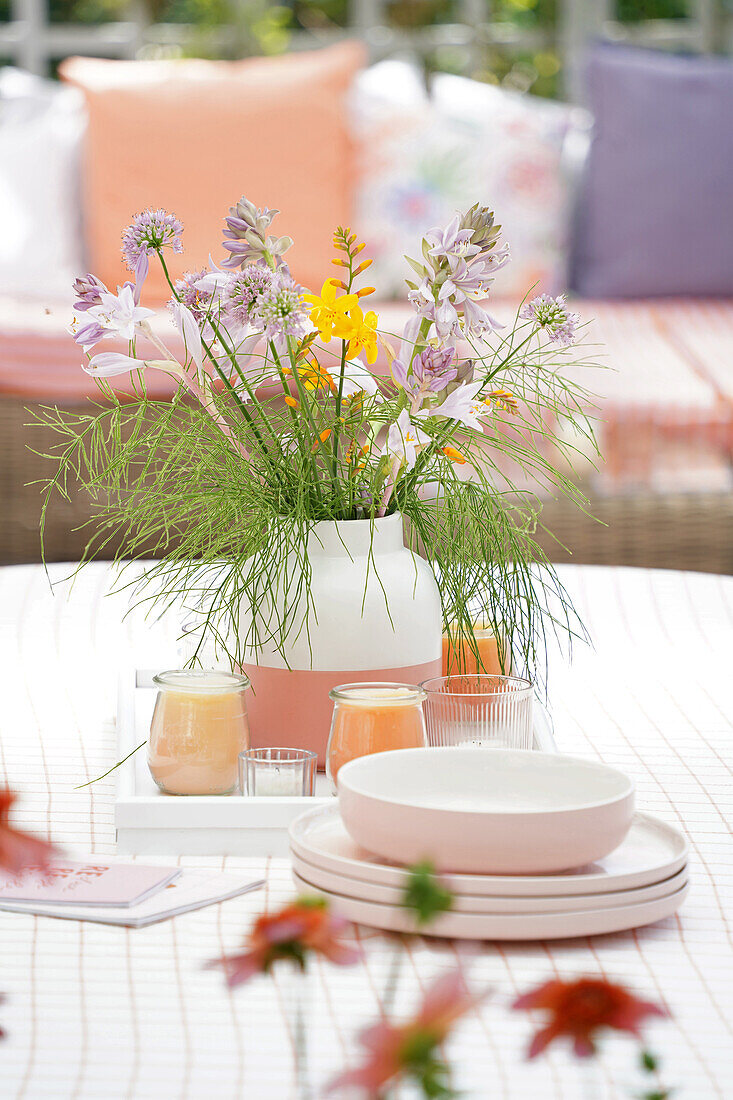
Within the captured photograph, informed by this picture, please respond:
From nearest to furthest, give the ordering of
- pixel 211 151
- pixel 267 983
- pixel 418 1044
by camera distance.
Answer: pixel 418 1044 < pixel 267 983 < pixel 211 151

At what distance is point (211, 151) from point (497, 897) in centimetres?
279

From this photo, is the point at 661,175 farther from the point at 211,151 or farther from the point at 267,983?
the point at 267,983

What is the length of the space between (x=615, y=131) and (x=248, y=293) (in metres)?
2.78

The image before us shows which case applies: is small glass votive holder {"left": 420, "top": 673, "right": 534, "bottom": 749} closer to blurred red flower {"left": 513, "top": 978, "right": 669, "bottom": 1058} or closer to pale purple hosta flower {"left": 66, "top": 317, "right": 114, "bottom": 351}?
pale purple hosta flower {"left": 66, "top": 317, "right": 114, "bottom": 351}

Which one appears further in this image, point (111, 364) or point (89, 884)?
point (111, 364)

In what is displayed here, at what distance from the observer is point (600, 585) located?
1.57m

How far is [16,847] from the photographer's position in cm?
42

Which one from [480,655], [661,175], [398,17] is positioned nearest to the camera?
[480,655]

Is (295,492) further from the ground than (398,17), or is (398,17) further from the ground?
(398,17)

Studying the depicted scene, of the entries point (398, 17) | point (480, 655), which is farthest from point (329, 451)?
point (398, 17)

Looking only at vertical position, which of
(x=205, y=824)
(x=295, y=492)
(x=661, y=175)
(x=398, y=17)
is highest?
(x=398, y=17)

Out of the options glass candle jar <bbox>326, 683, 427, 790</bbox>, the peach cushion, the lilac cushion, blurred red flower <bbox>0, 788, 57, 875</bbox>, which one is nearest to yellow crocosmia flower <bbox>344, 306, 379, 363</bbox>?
glass candle jar <bbox>326, 683, 427, 790</bbox>

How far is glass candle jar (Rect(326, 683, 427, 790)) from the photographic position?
85 centimetres

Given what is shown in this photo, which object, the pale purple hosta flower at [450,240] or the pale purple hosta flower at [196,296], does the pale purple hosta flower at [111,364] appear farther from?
the pale purple hosta flower at [450,240]
